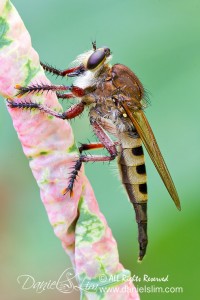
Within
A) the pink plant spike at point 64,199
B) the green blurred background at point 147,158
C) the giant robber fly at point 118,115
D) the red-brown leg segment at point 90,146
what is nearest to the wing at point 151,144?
the giant robber fly at point 118,115

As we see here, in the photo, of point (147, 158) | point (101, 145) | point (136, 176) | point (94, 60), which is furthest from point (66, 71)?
point (147, 158)

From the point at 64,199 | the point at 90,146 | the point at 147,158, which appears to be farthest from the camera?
the point at 147,158

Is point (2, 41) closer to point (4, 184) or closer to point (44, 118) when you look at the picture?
point (44, 118)

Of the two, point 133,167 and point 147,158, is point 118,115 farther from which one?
point 147,158

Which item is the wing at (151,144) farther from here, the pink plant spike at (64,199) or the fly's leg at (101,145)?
the pink plant spike at (64,199)

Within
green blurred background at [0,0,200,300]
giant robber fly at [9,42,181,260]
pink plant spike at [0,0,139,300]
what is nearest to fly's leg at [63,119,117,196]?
giant robber fly at [9,42,181,260]

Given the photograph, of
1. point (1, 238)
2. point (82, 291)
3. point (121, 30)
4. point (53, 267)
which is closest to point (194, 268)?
point (53, 267)
